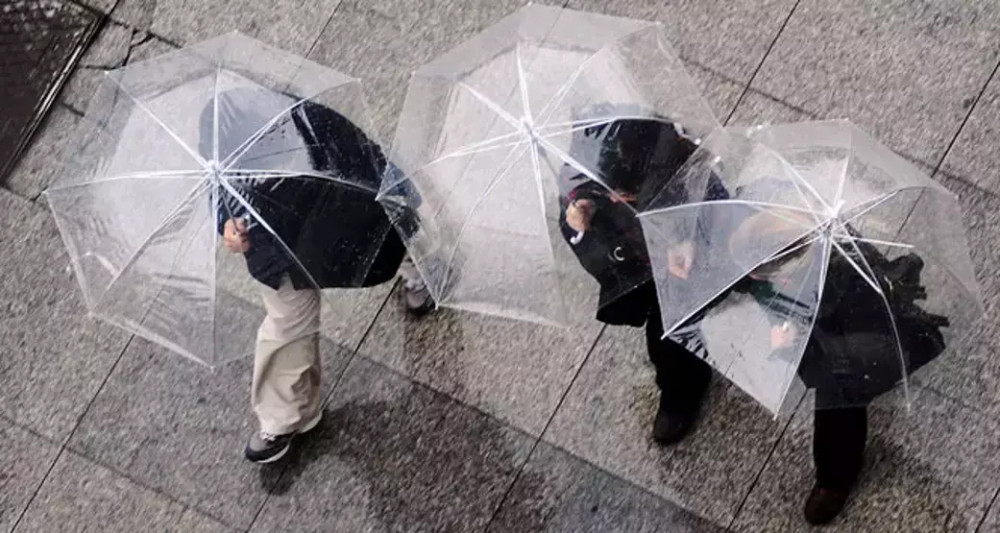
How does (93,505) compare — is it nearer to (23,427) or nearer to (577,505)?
(23,427)

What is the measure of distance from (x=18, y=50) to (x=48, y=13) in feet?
0.71

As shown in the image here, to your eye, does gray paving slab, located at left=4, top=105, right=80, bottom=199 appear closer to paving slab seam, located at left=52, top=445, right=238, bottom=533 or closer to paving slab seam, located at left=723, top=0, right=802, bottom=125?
paving slab seam, located at left=52, top=445, right=238, bottom=533

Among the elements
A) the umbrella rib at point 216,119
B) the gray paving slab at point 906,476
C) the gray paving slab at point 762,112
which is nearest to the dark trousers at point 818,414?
the gray paving slab at point 906,476

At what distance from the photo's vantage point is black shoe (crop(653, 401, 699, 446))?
4.70 m

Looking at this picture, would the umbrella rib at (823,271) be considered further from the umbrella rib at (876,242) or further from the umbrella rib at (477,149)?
the umbrella rib at (477,149)

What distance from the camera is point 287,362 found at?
4.51 m

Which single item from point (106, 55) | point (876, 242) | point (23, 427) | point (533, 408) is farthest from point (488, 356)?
point (106, 55)

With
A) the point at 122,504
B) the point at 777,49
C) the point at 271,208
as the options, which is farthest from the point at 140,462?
the point at 777,49

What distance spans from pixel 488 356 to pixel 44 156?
7.17 ft

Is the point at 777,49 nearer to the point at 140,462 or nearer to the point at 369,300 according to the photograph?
the point at 369,300

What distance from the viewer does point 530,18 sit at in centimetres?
397

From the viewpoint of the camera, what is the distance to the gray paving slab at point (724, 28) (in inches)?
198

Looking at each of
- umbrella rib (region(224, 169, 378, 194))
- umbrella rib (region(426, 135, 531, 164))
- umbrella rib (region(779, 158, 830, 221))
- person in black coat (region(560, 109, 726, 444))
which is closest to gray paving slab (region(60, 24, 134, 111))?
umbrella rib (region(224, 169, 378, 194))

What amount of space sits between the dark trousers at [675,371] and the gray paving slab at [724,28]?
1252mm
